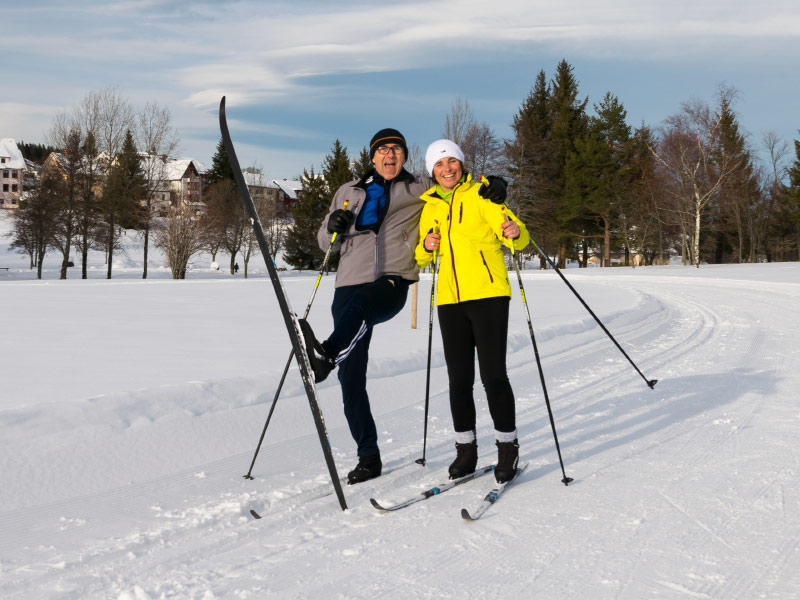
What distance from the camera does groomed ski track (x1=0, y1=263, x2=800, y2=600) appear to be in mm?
2586

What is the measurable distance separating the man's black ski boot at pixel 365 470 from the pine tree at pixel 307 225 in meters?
44.0

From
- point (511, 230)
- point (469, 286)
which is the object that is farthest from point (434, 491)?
point (511, 230)

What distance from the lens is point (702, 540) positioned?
2.96m

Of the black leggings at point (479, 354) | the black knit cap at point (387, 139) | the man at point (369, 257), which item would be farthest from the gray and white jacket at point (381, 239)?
the black leggings at point (479, 354)

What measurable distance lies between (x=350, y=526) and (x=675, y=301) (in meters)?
15.8

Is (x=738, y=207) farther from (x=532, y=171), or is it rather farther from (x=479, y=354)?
(x=479, y=354)

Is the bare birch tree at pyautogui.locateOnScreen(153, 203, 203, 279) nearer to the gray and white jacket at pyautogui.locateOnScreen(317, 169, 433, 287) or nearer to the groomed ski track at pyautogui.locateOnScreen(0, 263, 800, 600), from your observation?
the groomed ski track at pyautogui.locateOnScreen(0, 263, 800, 600)

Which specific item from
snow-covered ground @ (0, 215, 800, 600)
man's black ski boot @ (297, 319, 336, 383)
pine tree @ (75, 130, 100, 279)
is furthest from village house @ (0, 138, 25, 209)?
man's black ski boot @ (297, 319, 336, 383)

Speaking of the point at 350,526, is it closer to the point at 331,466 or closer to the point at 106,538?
the point at 331,466

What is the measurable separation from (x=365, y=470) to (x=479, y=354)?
893mm

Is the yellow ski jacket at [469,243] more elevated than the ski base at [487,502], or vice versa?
the yellow ski jacket at [469,243]

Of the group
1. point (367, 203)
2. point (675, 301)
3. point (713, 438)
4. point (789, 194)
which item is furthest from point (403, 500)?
point (789, 194)

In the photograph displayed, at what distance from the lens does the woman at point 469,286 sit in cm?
377

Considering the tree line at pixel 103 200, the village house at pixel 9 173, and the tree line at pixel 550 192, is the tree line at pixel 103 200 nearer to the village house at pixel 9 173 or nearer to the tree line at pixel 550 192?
the tree line at pixel 550 192
